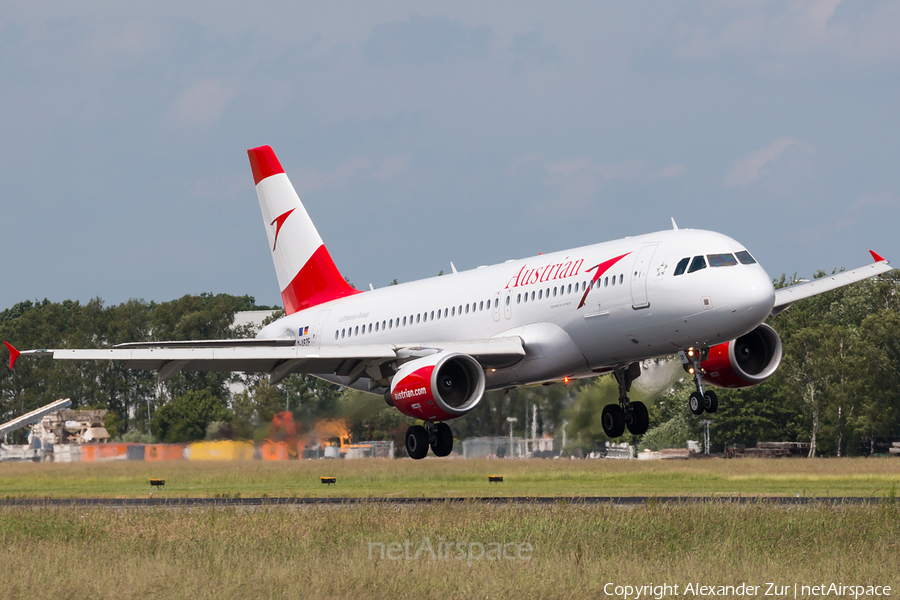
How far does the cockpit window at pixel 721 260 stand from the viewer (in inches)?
1117

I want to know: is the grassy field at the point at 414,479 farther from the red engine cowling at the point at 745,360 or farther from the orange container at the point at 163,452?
the red engine cowling at the point at 745,360

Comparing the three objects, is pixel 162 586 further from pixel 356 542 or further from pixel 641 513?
pixel 641 513

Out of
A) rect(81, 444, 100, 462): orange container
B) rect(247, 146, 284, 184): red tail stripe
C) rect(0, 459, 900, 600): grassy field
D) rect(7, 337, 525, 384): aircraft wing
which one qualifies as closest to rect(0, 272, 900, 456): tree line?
rect(81, 444, 100, 462): orange container

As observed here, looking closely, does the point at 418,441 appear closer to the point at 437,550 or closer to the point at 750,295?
the point at 750,295

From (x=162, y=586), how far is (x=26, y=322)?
371 feet

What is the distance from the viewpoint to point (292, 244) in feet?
148

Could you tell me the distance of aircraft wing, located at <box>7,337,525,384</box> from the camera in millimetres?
32156

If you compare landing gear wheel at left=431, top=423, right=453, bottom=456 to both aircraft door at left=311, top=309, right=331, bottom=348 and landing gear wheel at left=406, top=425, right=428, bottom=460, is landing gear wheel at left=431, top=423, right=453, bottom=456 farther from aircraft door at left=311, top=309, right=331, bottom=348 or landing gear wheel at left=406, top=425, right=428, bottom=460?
aircraft door at left=311, top=309, right=331, bottom=348

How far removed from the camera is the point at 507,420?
150ft

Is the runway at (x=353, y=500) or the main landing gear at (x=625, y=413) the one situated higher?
the main landing gear at (x=625, y=413)

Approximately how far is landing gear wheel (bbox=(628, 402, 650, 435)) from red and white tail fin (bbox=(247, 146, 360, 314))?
1226cm

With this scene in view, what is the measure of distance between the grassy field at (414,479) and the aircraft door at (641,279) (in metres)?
11.9

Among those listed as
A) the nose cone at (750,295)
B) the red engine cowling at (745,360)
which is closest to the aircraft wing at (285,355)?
the red engine cowling at (745,360)

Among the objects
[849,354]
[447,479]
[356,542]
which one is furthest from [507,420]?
[849,354]
